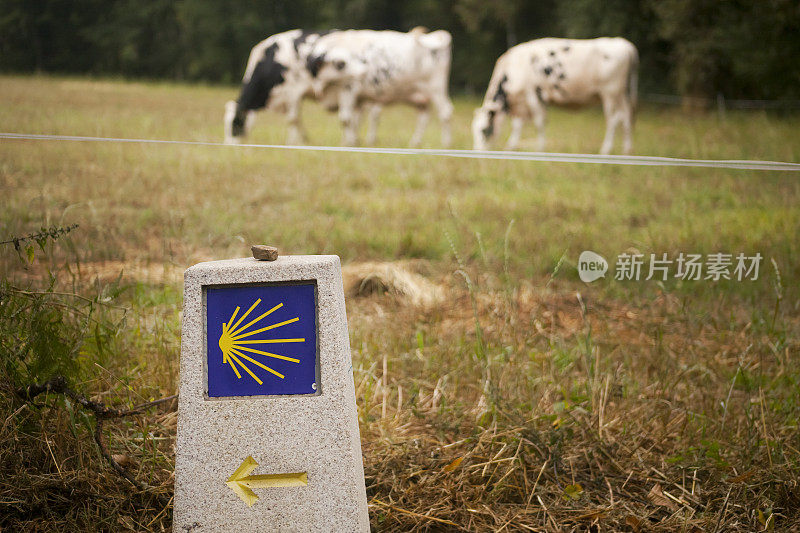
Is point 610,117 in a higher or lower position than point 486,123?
higher

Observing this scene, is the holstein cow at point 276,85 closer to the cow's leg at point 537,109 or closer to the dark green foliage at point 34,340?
the cow's leg at point 537,109

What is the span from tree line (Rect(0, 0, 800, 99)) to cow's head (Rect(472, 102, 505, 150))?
0.35m

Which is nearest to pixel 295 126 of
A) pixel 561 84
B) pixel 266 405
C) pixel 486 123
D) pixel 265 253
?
pixel 486 123

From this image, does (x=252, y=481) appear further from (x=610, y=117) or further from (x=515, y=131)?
(x=610, y=117)

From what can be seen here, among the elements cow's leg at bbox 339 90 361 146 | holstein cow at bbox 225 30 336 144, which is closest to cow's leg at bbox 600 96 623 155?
cow's leg at bbox 339 90 361 146

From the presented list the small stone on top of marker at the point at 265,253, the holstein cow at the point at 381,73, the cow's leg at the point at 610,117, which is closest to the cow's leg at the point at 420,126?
the holstein cow at the point at 381,73

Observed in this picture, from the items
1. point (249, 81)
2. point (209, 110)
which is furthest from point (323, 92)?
point (209, 110)

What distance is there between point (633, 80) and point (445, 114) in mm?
2846

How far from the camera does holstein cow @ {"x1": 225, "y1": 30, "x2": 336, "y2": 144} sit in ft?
23.3

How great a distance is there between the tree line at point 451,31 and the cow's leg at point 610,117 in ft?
2.36

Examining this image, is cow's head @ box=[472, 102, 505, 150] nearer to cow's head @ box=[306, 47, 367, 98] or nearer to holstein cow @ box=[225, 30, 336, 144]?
cow's head @ box=[306, 47, 367, 98]

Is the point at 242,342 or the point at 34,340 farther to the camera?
the point at 34,340

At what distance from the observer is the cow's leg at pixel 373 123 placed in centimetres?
819

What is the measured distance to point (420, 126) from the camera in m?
8.61
